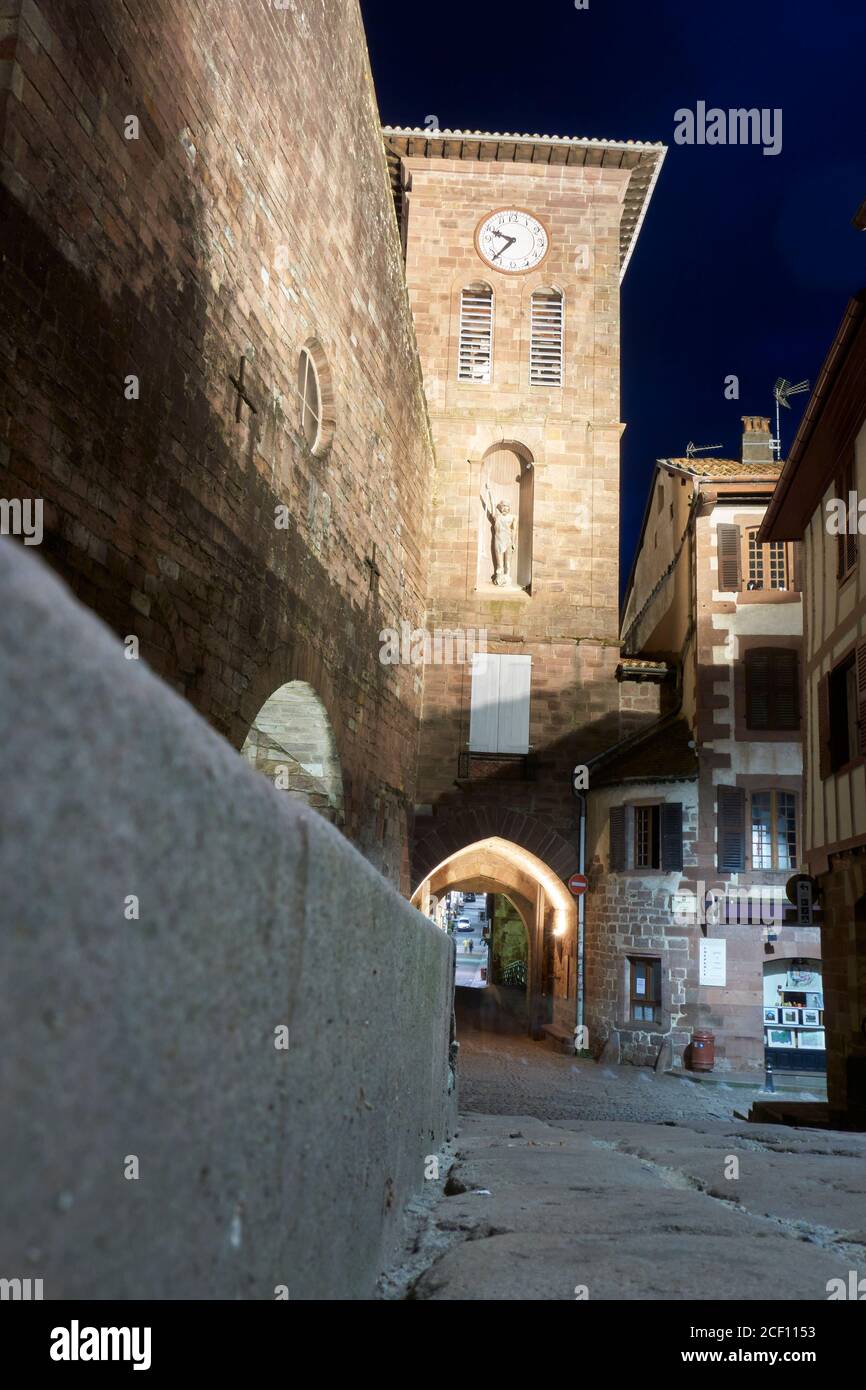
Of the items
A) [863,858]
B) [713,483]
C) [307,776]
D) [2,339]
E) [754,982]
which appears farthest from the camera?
[713,483]

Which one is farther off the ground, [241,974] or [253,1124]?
[241,974]

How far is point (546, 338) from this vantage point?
70.9 feet

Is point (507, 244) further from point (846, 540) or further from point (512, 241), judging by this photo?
point (846, 540)

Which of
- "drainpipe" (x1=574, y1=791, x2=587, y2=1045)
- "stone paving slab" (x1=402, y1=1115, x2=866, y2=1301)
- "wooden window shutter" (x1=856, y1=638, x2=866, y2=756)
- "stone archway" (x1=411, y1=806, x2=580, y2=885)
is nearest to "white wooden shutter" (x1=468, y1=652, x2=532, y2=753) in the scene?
"stone archway" (x1=411, y1=806, x2=580, y2=885)

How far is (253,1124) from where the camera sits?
1.21 meters

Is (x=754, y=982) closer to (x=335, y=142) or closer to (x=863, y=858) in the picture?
(x=863, y=858)

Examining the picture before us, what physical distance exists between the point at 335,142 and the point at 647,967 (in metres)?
13.1

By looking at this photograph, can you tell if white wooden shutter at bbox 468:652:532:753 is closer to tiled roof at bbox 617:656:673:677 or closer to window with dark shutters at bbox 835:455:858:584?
tiled roof at bbox 617:656:673:677

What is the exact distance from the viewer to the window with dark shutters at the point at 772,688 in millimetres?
17672

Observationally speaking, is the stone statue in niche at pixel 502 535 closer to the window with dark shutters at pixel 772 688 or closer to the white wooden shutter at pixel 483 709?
the white wooden shutter at pixel 483 709

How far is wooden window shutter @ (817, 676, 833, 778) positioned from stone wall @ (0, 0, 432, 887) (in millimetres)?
5313

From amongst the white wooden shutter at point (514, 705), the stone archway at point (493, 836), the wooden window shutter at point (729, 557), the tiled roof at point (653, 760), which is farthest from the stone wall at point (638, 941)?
the wooden window shutter at point (729, 557)
